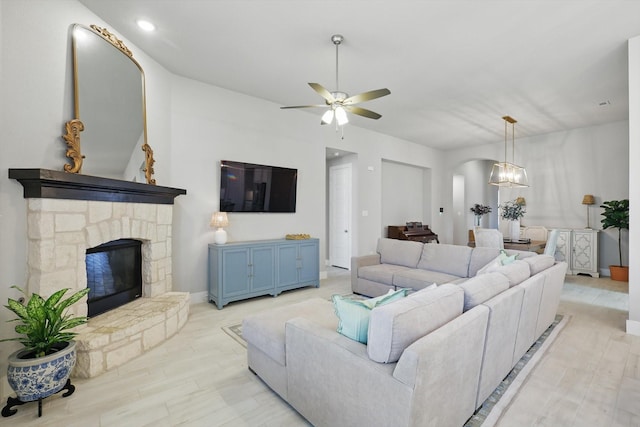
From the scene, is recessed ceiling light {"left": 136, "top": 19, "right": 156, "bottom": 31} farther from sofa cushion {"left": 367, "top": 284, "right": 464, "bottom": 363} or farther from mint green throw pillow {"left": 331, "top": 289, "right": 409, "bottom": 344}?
sofa cushion {"left": 367, "top": 284, "right": 464, "bottom": 363}

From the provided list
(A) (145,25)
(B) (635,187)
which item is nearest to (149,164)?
(A) (145,25)

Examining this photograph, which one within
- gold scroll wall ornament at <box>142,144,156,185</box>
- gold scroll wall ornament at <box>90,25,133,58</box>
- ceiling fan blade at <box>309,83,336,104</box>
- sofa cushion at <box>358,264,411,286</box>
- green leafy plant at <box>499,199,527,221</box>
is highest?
gold scroll wall ornament at <box>90,25,133,58</box>

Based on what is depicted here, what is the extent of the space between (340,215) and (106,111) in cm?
483

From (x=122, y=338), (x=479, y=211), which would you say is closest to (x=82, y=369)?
(x=122, y=338)

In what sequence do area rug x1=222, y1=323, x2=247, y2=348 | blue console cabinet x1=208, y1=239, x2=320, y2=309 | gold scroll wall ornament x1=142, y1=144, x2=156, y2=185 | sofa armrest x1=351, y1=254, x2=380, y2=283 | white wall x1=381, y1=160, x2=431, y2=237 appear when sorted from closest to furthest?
area rug x1=222, y1=323, x2=247, y2=348, gold scroll wall ornament x1=142, y1=144, x2=156, y2=185, blue console cabinet x1=208, y1=239, x2=320, y2=309, sofa armrest x1=351, y1=254, x2=380, y2=283, white wall x1=381, y1=160, x2=431, y2=237

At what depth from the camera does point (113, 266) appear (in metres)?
3.05

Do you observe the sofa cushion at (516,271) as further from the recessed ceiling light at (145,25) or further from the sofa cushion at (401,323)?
the recessed ceiling light at (145,25)

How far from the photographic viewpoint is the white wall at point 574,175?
596cm

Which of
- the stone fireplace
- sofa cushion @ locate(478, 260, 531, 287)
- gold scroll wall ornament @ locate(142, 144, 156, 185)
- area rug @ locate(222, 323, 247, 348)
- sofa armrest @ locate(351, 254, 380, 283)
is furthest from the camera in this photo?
sofa armrest @ locate(351, 254, 380, 283)

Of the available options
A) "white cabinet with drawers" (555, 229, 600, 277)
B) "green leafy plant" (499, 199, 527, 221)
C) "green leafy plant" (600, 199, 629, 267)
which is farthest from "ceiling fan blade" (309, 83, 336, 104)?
"white cabinet with drawers" (555, 229, 600, 277)

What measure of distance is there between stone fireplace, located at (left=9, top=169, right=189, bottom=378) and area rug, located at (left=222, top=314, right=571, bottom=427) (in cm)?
81

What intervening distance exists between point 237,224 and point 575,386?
4.06m

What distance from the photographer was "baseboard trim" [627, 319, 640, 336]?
3.12 m

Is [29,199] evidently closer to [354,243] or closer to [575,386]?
[575,386]
